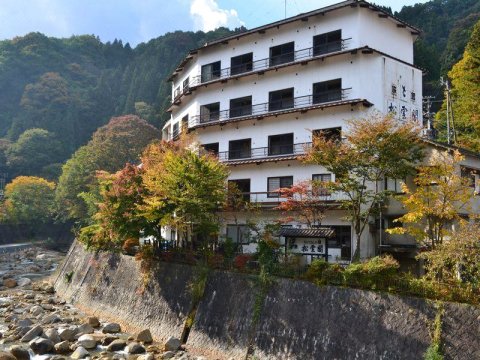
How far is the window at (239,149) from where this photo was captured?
35.7m

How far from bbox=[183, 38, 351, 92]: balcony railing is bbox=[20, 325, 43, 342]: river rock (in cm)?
2379

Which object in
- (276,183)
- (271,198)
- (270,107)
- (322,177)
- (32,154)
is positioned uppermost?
(32,154)

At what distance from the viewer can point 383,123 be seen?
22.8 meters

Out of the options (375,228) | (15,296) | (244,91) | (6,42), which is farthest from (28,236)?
(6,42)

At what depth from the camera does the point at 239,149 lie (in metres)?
36.3

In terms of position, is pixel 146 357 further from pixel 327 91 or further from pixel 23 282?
pixel 23 282

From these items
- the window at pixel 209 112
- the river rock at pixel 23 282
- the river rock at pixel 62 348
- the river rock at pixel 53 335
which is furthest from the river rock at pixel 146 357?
the river rock at pixel 23 282

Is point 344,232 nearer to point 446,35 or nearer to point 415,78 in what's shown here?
point 415,78

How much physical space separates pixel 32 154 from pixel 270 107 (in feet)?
233

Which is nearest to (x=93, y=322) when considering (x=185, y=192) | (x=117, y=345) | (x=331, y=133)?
(x=117, y=345)

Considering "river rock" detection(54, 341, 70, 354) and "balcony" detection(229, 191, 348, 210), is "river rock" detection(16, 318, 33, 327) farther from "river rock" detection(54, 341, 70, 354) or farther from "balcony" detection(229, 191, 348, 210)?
"balcony" detection(229, 191, 348, 210)

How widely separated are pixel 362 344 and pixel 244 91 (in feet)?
82.0

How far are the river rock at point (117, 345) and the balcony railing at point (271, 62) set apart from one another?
2326 cm

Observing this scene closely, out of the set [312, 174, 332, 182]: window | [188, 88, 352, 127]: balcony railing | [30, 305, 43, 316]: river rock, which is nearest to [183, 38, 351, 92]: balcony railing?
[188, 88, 352, 127]: balcony railing
